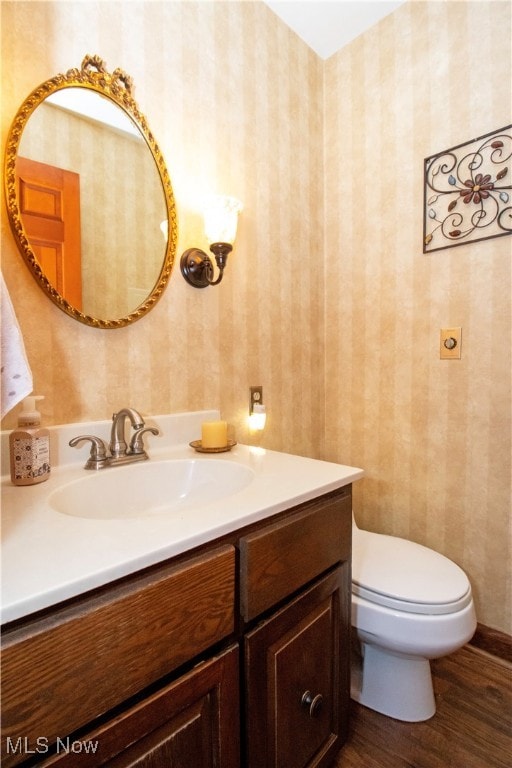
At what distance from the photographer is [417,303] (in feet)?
5.11

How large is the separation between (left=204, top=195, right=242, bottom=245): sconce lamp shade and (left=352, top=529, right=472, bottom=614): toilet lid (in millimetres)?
1190

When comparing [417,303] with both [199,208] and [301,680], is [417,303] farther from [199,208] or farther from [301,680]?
[301,680]

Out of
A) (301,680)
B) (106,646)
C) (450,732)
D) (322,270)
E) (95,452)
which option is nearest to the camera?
(106,646)

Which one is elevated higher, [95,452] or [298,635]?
[95,452]

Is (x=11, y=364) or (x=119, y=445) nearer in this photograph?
(x=11, y=364)

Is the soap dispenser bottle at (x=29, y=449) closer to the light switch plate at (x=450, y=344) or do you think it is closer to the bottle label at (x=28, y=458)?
the bottle label at (x=28, y=458)

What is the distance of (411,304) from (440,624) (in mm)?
1175

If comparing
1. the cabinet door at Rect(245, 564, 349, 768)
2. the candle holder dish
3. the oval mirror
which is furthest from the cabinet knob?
the oval mirror

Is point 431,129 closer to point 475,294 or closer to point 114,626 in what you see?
point 475,294

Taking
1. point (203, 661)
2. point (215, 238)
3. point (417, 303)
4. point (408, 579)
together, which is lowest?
point (408, 579)

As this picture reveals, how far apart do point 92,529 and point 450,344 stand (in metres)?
1.43

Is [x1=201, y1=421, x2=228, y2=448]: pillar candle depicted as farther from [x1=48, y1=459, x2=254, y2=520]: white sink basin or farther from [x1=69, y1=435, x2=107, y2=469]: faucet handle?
[x1=69, y1=435, x2=107, y2=469]: faucet handle

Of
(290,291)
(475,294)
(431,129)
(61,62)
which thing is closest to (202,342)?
(290,291)

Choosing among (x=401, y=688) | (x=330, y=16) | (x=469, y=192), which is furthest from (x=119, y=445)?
(x=330, y=16)
